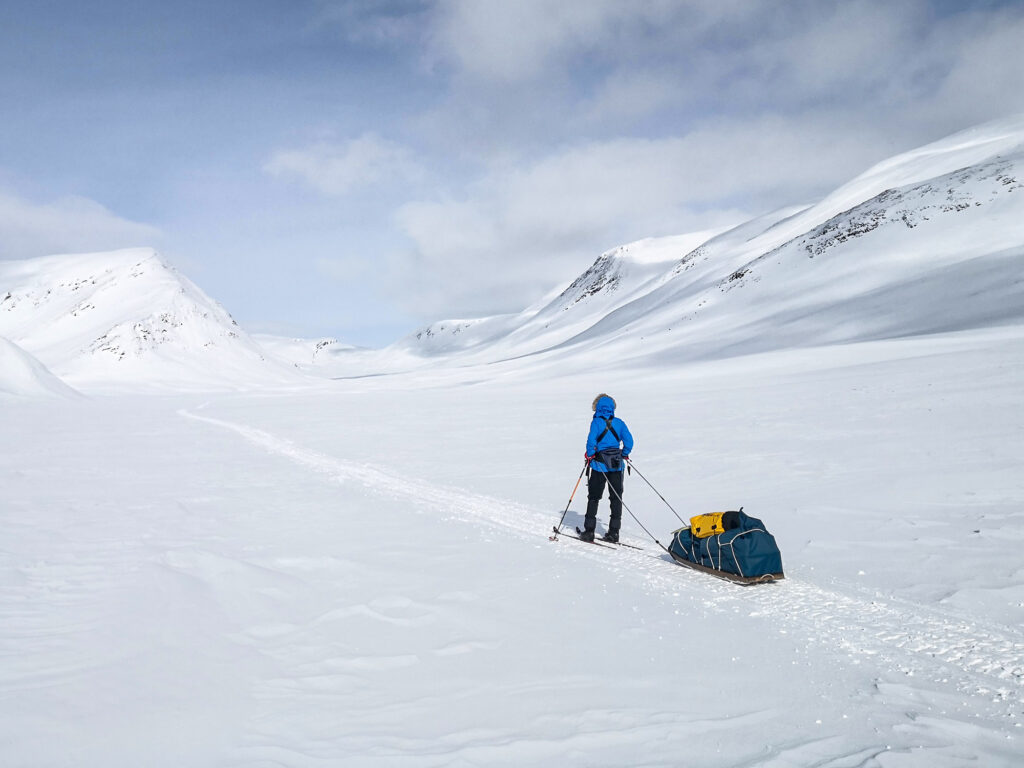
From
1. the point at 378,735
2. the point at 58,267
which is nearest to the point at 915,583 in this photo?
the point at 378,735

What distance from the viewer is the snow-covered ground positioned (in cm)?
384

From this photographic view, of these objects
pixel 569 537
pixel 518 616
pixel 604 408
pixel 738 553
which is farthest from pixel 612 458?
pixel 518 616

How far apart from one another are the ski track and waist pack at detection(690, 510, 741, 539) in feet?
1.68

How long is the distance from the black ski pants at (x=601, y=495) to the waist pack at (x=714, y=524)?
1445mm

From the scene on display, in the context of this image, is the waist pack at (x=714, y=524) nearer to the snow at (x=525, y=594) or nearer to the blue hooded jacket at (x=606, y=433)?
the snow at (x=525, y=594)

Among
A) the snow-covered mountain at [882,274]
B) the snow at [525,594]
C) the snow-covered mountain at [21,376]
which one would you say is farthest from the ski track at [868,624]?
the snow-covered mountain at [21,376]

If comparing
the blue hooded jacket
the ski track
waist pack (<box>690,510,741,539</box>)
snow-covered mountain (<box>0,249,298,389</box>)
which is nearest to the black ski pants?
the blue hooded jacket

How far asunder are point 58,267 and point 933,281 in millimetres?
123036

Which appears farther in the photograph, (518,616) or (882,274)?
(882,274)

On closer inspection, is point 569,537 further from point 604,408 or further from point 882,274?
point 882,274

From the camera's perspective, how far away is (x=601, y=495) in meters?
8.96

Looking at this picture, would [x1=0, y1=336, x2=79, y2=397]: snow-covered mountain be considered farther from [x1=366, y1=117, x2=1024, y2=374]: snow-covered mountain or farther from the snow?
[x1=366, y1=117, x2=1024, y2=374]: snow-covered mountain

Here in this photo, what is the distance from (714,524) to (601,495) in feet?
6.36

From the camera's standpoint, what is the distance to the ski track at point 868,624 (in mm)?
4676
